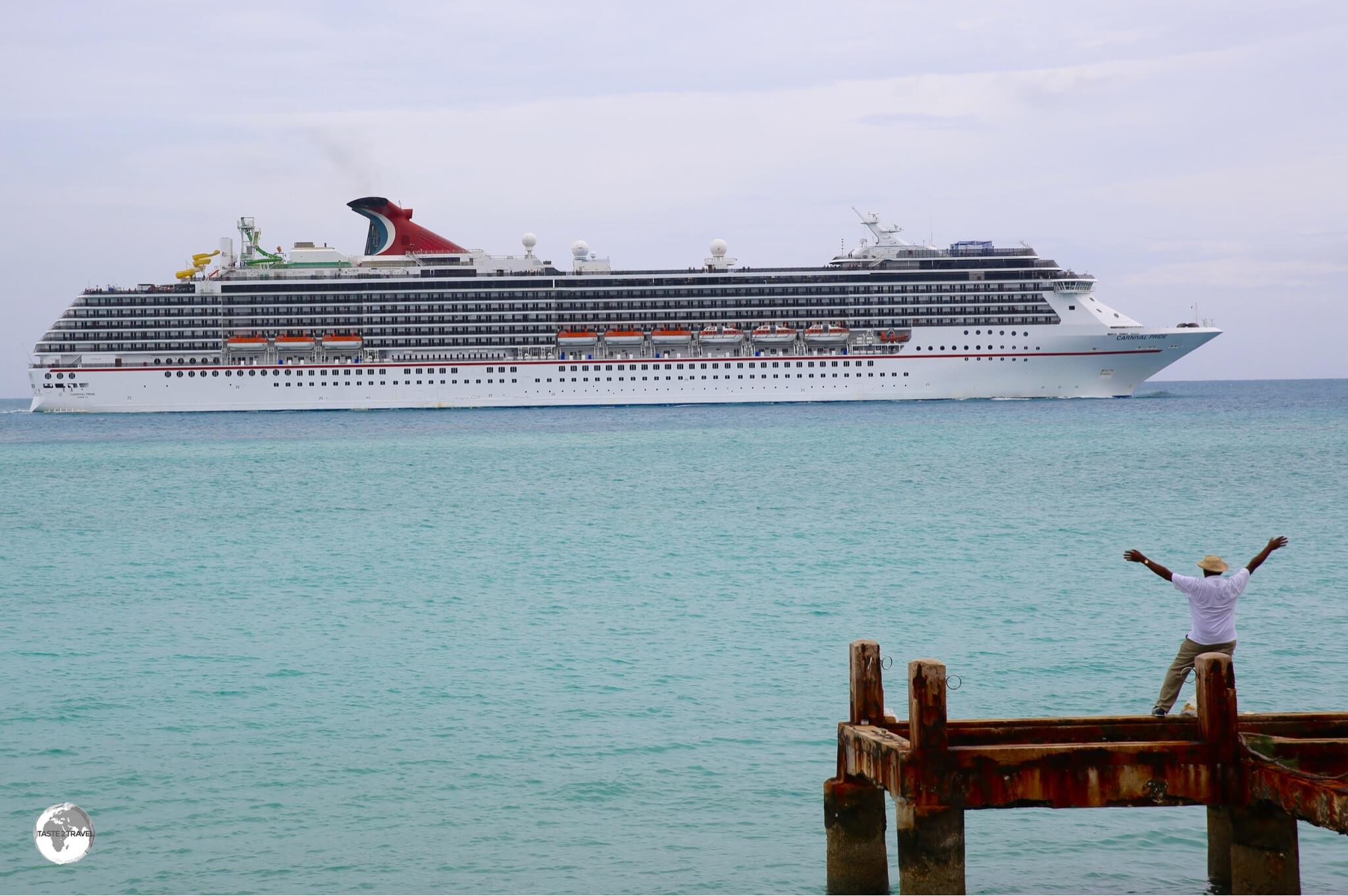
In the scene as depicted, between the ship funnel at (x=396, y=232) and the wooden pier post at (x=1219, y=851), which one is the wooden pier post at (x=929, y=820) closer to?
the wooden pier post at (x=1219, y=851)

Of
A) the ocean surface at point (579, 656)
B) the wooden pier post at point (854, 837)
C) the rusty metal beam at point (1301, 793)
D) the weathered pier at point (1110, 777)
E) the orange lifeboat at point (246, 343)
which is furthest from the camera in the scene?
the orange lifeboat at point (246, 343)

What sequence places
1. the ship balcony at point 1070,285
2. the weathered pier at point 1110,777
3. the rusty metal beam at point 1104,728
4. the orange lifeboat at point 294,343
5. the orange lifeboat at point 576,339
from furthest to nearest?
the orange lifeboat at point 294,343 → the orange lifeboat at point 576,339 → the ship balcony at point 1070,285 → the rusty metal beam at point 1104,728 → the weathered pier at point 1110,777

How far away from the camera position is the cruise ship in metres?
72.4

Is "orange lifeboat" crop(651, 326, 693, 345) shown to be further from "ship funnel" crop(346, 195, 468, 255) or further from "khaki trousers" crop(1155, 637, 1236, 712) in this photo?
"khaki trousers" crop(1155, 637, 1236, 712)

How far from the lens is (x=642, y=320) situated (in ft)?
248

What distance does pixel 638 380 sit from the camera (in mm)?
73375

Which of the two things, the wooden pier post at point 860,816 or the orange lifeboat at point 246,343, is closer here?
the wooden pier post at point 860,816

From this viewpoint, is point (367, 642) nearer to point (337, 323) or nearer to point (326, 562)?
point (326, 562)

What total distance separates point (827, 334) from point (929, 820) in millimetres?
67524

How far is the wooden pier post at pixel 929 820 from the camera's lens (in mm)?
6875

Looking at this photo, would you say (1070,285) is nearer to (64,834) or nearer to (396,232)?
(396,232)

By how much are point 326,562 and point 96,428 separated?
1949 inches

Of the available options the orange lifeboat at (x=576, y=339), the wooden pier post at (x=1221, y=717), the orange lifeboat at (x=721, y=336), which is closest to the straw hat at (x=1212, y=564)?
the wooden pier post at (x=1221, y=717)

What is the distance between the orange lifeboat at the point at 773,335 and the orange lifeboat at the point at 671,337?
3728mm
